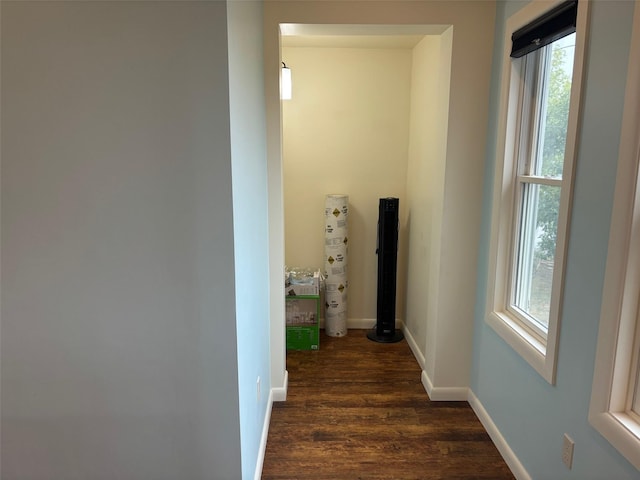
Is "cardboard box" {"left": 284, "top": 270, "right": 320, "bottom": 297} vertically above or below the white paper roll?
above

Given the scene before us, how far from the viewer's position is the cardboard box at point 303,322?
3.62m

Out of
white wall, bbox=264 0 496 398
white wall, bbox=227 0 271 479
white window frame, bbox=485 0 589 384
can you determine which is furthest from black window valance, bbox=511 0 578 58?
white wall, bbox=227 0 271 479

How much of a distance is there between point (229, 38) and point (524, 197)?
163cm

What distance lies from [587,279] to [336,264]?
2.41 m

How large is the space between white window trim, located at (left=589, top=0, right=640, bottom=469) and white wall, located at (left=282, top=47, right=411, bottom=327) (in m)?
2.57

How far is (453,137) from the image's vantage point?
99.0 inches

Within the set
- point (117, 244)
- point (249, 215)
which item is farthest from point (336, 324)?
point (117, 244)

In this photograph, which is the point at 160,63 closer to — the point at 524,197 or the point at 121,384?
the point at 121,384

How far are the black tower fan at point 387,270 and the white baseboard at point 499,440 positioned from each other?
1.17 meters

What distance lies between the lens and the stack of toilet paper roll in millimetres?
3715

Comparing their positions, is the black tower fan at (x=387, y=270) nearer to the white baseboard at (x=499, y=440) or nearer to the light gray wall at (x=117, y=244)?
the white baseboard at (x=499, y=440)

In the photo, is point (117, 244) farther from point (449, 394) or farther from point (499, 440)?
point (449, 394)

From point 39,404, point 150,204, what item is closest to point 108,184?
point 150,204

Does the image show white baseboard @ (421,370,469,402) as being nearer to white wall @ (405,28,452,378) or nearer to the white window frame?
white wall @ (405,28,452,378)
